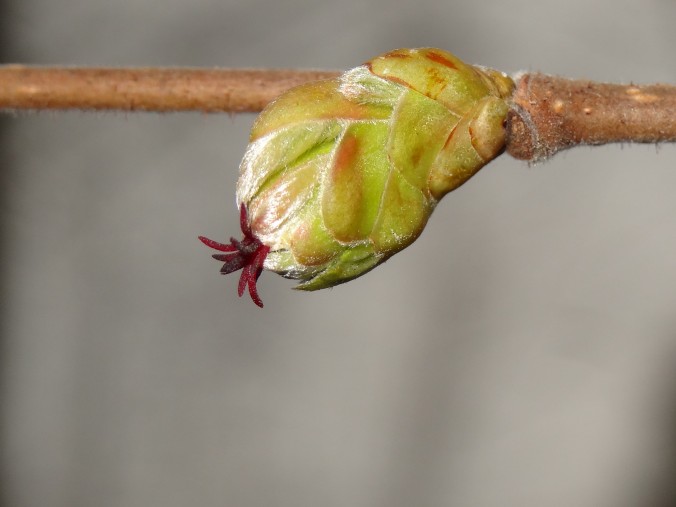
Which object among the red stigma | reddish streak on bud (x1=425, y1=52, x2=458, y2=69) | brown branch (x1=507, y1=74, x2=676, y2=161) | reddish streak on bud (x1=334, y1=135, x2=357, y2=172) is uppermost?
reddish streak on bud (x1=425, y1=52, x2=458, y2=69)

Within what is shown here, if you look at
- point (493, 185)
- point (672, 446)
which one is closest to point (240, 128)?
point (493, 185)

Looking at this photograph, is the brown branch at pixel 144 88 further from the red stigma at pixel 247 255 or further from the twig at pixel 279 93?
the red stigma at pixel 247 255

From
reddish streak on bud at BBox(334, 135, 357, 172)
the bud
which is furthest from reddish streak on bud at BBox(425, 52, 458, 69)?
reddish streak on bud at BBox(334, 135, 357, 172)

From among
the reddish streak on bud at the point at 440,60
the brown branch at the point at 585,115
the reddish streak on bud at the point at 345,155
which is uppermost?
the reddish streak on bud at the point at 440,60

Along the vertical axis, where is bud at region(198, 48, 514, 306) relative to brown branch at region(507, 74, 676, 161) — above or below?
below

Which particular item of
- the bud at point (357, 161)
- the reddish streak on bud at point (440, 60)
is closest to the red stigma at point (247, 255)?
the bud at point (357, 161)

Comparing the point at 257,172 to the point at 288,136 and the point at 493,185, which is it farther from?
the point at 493,185

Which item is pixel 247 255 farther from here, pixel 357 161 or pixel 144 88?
pixel 144 88

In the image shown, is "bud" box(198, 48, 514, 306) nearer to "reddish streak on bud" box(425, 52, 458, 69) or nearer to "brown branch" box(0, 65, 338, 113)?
"reddish streak on bud" box(425, 52, 458, 69)
